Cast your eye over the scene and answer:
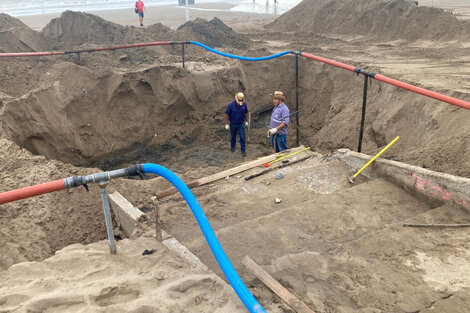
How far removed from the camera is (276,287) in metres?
2.70

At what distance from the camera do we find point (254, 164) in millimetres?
6004

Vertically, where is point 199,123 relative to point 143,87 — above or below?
below

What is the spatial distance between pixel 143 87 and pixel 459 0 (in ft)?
73.0

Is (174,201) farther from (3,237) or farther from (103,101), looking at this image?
(103,101)

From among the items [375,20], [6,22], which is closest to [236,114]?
[6,22]

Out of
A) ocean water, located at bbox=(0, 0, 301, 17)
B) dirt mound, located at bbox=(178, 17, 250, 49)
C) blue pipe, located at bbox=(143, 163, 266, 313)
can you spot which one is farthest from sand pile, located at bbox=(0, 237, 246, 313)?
ocean water, located at bbox=(0, 0, 301, 17)

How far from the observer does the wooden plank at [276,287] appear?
247cm

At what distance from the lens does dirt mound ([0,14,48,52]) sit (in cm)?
1124

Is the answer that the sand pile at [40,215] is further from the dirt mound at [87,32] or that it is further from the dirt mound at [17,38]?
the dirt mound at [87,32]

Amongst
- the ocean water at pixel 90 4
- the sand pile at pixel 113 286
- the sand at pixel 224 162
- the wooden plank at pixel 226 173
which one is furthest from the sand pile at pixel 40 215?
the ocean water at pixel 90 4

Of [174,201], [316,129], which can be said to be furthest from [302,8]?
[174,201]

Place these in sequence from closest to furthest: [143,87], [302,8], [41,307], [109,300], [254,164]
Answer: [41,307], [109,300], [254,164], [143,87], [302,8]

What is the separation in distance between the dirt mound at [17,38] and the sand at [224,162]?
0.04m

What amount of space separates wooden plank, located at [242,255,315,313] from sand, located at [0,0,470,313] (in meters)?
0.07
